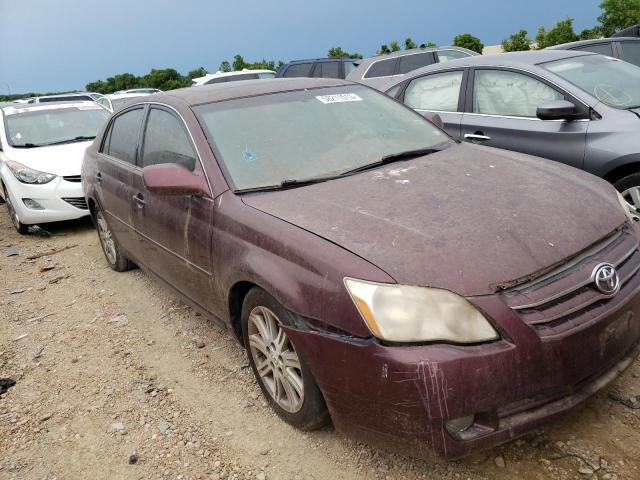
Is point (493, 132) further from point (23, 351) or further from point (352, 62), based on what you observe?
point (352, 62)

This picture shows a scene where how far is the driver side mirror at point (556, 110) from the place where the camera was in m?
4.07

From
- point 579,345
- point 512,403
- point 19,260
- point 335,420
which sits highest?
point 579,345

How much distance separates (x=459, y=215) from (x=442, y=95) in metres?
3.29

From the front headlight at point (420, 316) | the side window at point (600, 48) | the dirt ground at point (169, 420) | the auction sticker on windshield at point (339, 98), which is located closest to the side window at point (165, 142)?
the auction sticker on windshield at point (339, 98)

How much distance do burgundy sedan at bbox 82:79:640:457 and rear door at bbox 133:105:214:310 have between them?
17mm

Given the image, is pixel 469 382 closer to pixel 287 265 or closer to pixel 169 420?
pixel 287 265

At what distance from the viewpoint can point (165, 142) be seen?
11.7ft

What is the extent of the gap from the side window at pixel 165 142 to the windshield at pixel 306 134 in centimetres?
17

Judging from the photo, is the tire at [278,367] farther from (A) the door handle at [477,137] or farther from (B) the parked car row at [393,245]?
(A) the door handle at [477,137]

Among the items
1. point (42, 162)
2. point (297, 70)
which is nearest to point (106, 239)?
point (42, 162)

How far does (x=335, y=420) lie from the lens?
227 centimetres

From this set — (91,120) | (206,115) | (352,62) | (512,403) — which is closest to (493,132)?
(206,115)

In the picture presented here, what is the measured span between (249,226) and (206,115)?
0.99 metres

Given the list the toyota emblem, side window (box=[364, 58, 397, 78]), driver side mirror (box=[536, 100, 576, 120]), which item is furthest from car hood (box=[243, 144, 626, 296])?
side window (box=[364, 58, 397, 78])
